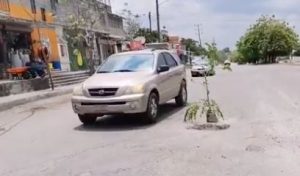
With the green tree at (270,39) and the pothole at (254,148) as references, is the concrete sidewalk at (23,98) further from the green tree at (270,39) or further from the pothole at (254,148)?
the green tree at (270,39)

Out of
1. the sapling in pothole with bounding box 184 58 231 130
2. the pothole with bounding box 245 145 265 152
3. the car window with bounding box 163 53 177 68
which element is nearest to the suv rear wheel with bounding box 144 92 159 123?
the sapling in pothole with bounding box 184 58 231 130

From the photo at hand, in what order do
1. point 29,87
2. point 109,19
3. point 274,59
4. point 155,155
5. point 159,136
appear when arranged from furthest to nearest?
point 274,59
point 109,19
point 29,87
point 159,136
point 155,155

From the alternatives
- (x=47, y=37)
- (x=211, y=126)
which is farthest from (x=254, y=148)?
(x=47, y=37)

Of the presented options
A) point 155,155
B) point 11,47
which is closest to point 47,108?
point 155,155

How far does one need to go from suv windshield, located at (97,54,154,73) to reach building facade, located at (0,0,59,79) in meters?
16.6

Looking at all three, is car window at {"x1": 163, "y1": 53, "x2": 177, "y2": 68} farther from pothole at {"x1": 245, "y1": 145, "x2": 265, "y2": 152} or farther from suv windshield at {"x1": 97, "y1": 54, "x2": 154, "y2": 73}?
pothole at {"x1": 245, "y1": 145, "x2": 265, "y2": 152}

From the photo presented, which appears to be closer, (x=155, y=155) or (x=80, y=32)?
(x=155, y=155)

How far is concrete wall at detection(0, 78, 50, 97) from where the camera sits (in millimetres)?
22491

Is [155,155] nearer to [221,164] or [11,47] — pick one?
[221,164]

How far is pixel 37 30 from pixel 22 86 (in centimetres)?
1173

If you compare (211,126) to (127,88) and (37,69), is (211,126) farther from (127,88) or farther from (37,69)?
(37,69)

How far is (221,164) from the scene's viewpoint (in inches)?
298

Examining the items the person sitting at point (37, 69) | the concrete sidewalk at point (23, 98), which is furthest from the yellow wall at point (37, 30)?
the concrete sidewalk at point (23, 98)

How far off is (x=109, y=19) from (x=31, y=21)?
80.5 ft
